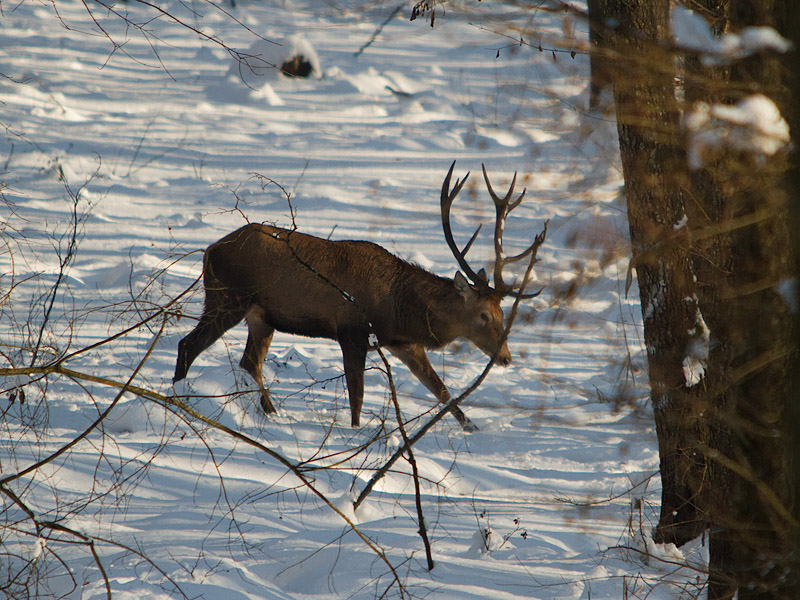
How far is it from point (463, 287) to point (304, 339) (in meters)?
2.48

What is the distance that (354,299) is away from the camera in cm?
659

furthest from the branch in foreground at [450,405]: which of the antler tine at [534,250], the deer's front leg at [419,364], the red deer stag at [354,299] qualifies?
the deer's front leg at [419,364]

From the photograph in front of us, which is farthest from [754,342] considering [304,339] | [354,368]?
[304,339]

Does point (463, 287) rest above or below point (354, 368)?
above

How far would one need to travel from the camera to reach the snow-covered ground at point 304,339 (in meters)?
3.73

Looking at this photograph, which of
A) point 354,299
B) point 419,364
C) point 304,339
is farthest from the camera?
point 304,339

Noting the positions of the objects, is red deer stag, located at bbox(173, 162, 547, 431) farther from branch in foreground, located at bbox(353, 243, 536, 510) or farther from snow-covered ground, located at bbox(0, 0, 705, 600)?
branch in foreground, located at bbox(353, 243, 536, 510)

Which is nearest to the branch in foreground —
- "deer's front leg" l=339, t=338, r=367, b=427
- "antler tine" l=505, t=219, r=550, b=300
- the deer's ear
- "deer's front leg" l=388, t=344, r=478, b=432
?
"antler tine" l=505, t=219, r=550, b=300

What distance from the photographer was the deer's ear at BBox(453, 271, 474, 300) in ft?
22.8

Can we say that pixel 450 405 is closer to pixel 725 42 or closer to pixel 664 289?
pixel 664 289

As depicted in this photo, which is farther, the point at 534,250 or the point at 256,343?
the point at 256,343

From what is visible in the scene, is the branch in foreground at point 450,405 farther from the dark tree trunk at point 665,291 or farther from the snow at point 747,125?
the snow at point 747,125

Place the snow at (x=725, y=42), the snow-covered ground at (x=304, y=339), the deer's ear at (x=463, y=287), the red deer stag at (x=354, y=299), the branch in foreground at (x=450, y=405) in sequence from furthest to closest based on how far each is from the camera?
the deer's ear at (x=463, y=287) < the red deer stag at (x=354, y=299) < the snow-covered ground at (x=304, y=339) < the branch in foreground at (x=450, y=405) < the snow at (x=725, y=42)

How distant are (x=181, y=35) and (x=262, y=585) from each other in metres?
16.8
